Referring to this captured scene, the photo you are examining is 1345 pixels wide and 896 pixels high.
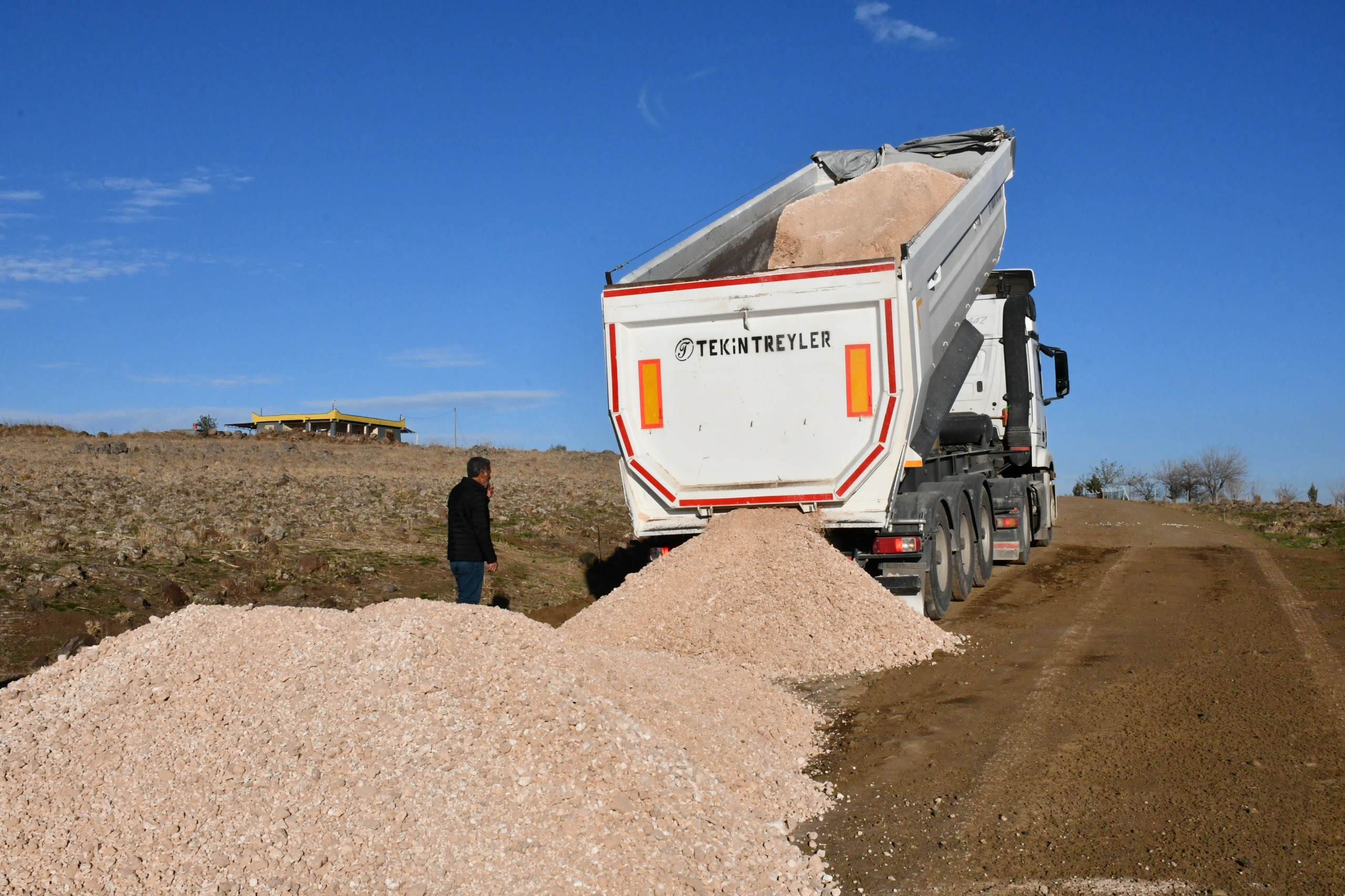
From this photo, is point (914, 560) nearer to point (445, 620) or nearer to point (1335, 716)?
point (1335, 716)

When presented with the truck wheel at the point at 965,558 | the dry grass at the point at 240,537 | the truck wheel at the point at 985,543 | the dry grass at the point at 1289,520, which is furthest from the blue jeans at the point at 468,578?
the dry grass at the point at 1289,520

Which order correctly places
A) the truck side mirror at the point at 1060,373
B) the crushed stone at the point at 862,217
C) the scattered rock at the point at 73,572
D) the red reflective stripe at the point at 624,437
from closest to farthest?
1. the red reflective stripe at the point at 624,437
2. the scattered rock at the point at 73,572
3. the crushed stone at the point at 862,217
4. the truck side mirror at the point at 1060,373

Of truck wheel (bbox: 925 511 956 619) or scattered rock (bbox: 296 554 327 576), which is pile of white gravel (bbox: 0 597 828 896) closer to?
truck wheel (bbox: 925 511 956 619)

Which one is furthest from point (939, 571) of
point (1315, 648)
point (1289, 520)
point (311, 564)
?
point (1289, 520)

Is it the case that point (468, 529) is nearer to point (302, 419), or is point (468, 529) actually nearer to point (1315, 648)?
point (1315, 648)

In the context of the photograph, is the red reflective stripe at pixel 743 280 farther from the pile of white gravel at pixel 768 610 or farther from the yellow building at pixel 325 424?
the yellow building at pixel 325 424

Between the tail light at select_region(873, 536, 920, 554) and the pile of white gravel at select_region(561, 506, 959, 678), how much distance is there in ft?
1.12

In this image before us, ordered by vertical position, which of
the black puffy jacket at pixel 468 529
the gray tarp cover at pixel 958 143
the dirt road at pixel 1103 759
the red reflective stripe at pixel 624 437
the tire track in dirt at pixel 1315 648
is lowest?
the dirt road at pixel 1103 759

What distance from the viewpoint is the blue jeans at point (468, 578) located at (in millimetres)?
8477

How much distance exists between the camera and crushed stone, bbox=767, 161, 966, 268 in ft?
33.7

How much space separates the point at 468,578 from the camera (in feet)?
28.1

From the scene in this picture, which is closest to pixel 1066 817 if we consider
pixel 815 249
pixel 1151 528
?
pixel 815 249

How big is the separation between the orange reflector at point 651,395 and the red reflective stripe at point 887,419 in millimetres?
1881

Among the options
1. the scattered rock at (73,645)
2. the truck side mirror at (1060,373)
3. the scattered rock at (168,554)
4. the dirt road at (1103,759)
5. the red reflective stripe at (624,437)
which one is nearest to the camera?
the dirt road at (1103,759)
